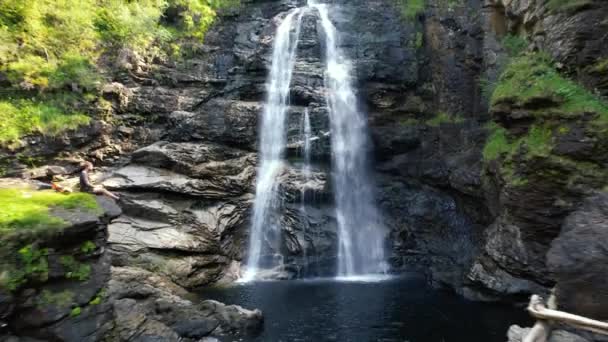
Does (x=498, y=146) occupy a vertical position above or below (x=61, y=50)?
below

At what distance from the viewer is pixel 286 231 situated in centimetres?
1697

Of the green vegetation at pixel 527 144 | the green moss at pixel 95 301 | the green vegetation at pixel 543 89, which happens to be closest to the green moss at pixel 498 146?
the green vegetation at pixel 527 144

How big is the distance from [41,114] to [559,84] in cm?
1886

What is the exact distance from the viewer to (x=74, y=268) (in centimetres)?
769

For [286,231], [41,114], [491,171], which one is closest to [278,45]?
[286,231]

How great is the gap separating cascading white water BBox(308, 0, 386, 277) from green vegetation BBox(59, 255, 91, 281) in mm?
10674

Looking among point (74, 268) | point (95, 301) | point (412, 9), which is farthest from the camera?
point (412, 9)

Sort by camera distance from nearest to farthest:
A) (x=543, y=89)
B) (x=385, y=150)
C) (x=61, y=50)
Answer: (x=543, y=89) → (x=61, y=50) → (x=385, y=150)

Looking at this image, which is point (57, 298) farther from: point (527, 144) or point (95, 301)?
point (527, 144)

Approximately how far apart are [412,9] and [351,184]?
10.8 meters

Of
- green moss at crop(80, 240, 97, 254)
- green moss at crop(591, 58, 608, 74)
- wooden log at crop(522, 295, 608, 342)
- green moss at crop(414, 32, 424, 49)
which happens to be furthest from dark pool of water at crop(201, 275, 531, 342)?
green moss at crop(414, 32, 424, 49)

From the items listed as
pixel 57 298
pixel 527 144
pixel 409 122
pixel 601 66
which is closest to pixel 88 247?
Answer: pixel 57 298

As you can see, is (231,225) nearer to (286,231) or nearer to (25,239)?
(286,231)

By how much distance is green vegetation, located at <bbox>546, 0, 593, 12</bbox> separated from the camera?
404 inches
